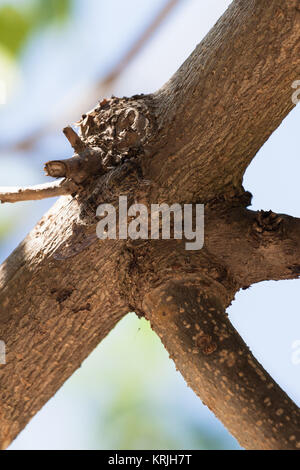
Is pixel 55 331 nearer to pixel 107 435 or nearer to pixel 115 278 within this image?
pixel 115 278

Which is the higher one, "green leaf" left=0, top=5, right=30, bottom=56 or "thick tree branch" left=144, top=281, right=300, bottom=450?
"green leaf" left=0, top=5, right=30, bottom=56

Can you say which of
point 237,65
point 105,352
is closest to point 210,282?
point 237,65

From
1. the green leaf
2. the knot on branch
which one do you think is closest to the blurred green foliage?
the green leaf

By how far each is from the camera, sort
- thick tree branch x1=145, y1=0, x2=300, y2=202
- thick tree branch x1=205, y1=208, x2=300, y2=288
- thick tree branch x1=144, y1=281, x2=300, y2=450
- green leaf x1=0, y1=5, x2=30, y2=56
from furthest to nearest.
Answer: green leaf x1=0, y1=5, x2=30, y2=56 → thick tree branch x1=205, y1=208, x2=300, y2=288 → thick tree branch x1=145, y1=0, x2=300, y2=202 → thick tree branch x1=144, y1=281, x2=300, y2=450

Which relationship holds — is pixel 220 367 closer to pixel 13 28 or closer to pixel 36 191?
pixel 36 191

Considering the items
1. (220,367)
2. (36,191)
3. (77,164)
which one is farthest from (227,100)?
(220,367)

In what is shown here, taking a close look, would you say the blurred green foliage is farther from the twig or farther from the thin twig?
the twig

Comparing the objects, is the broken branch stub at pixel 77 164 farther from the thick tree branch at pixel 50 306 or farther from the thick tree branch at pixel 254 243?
the thick tree branch at pixel 254 243
